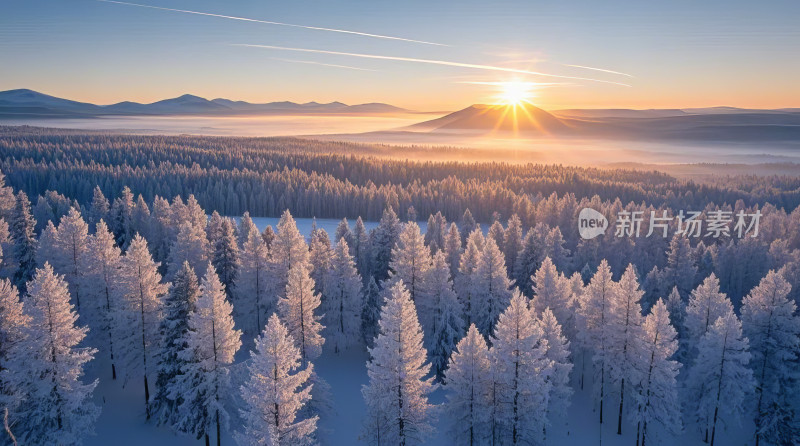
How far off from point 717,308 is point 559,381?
48.4 ft

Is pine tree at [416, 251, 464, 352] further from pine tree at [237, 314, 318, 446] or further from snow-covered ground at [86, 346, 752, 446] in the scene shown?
pine tree at [237, 314, 318, 446]

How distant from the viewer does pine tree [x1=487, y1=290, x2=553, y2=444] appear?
2741 cm

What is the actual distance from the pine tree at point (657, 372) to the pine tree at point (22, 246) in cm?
5256

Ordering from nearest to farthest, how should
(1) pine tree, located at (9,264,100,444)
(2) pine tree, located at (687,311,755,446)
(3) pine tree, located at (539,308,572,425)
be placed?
(1) pine tree, located at (9,264,100,444), (3) pine tree, located at (539,308,572,425), (2) pine tree, located at (687,311,755,446)

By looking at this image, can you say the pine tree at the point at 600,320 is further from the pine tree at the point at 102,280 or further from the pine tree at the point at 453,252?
the pine tree at the point at 102,280

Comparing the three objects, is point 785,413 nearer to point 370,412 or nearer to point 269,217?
point 370,412

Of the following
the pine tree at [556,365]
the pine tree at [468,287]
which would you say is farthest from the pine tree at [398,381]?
the pine tree at [468,287]

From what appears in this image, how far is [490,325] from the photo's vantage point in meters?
41.2

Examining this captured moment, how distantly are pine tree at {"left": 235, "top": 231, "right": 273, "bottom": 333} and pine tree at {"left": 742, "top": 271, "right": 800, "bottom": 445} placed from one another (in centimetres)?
3794

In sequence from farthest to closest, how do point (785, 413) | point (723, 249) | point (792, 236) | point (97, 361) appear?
point (792, 236) < point (723, 249) < point (97, 361) < point (785, 413)

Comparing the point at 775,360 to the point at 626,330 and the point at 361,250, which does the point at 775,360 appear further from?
the point at 361,250

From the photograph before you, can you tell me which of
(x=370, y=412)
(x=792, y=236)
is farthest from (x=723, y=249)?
(x=370, y=412)

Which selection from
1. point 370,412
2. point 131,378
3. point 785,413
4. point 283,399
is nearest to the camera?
point 283,399

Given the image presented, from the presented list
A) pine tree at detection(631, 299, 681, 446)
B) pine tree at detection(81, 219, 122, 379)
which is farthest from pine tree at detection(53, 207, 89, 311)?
pine tree at detection(631, 299, 681, 446)
